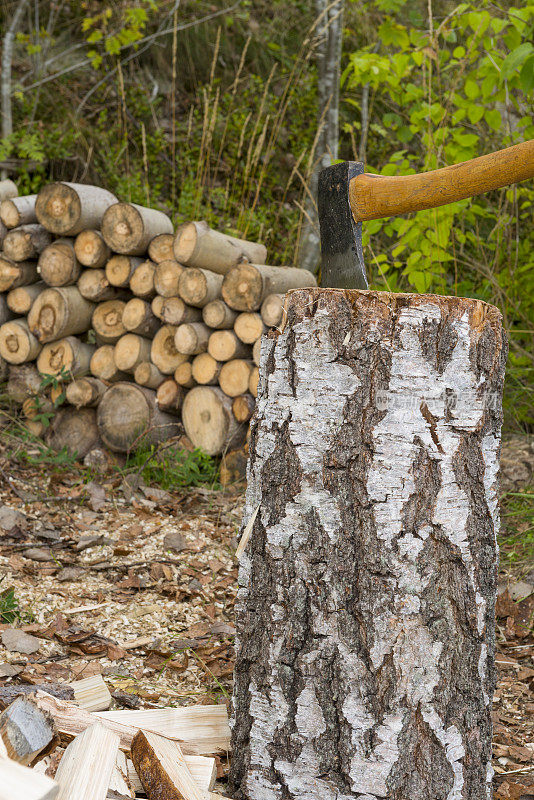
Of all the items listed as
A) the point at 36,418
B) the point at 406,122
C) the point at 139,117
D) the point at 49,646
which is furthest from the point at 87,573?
the point at 406,122

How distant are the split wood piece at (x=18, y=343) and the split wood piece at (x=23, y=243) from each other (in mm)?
353

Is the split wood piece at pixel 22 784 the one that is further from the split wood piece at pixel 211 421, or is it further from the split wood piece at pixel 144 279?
the split wood piece at pixel 144 279

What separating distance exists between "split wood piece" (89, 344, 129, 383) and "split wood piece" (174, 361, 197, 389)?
0.34 m

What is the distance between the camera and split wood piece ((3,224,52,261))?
12.2ft

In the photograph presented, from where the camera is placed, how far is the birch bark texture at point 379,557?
1311 millimetres

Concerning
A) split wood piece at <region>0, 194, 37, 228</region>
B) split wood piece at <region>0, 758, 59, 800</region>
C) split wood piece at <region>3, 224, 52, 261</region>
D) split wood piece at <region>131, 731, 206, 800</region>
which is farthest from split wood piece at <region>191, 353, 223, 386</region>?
split wood piece at <region>0, 758, 59, 800</region>

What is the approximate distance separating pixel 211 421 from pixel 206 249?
33.3 inches

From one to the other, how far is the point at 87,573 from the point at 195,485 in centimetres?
101

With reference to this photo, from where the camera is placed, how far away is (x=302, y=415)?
1.37 meters

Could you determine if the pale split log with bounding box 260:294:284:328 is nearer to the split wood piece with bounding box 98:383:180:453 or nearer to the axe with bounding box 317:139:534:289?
the split wood piece with bounding box 98:383:180:453

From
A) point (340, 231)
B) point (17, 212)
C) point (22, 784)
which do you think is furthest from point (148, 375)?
point (22, 784)

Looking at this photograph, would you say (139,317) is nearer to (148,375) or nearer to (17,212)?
(148,375)

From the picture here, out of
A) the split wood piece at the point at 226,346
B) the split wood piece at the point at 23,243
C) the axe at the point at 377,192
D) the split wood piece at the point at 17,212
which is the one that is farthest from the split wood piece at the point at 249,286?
the axe at the point at 377,192

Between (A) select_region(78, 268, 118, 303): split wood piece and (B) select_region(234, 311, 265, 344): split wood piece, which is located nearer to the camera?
(B) select_region(234, 311, 265, 344): split wood piece
